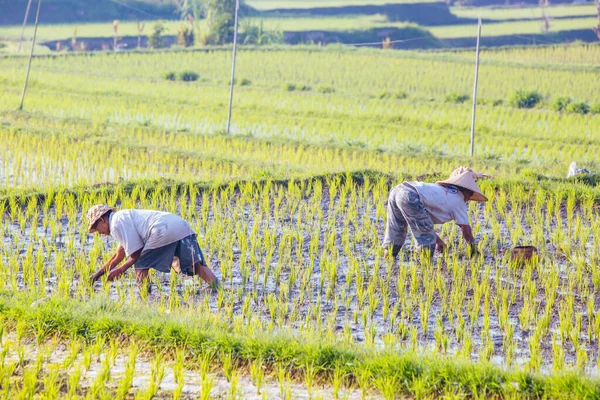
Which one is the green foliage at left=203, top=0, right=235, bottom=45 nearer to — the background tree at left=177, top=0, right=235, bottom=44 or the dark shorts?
the background tree at left=177, top=0, right=235, bottom=44

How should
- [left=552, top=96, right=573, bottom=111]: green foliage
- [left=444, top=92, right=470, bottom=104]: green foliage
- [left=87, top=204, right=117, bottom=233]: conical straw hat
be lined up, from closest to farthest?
[left=87, top=204, right=117, bottom=233]: conical straw hat, [left=552, top=96, right=573, bottom=111]: green foliage, [left=444, top=92, right=470, bottom=104]: green foliage

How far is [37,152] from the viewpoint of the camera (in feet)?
37.3

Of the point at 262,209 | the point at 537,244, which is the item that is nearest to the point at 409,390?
the point at 537,244

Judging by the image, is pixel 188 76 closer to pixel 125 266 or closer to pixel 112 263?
pixel 112 263

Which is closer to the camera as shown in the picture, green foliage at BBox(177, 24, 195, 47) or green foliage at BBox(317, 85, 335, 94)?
green foliage at BBox(317, 85, 335, 94)

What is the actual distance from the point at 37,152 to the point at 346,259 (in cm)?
570

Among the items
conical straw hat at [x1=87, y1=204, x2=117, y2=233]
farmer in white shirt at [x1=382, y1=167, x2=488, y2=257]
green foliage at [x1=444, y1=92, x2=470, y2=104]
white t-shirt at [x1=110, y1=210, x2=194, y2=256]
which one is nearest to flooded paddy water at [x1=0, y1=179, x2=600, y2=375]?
farmer in white shirt at [x1=382, y1=167, x2=488, y2=257]

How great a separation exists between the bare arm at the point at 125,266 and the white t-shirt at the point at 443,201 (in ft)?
6.88

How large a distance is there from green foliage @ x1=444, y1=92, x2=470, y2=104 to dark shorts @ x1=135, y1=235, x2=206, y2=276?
11.4 meters

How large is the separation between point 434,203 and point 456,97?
34.2 feet

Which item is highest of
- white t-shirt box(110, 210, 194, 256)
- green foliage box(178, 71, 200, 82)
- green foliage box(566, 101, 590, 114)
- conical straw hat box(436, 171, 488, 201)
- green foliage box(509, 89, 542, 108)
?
green foliage box(178, 71, 200, 82)

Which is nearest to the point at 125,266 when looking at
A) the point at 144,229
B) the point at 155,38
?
Result: the point at 144,229

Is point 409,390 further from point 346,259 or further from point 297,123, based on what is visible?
point 297,123

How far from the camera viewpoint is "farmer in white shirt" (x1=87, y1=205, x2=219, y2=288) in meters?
5.79
